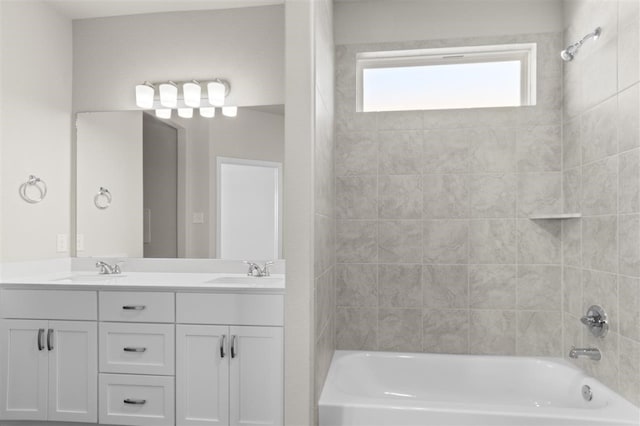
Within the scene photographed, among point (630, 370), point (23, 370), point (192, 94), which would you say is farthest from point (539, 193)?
point (23, 370)

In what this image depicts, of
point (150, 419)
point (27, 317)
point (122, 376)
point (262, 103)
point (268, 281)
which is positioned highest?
point (262, 103)

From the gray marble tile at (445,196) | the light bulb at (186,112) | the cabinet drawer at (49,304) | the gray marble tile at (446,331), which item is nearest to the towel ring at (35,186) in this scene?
the cabinet drawer at (49,304)

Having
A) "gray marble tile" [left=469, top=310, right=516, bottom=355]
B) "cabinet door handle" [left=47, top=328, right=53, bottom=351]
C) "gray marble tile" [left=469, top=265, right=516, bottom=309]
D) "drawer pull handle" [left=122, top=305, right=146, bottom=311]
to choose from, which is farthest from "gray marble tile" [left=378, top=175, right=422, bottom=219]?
"cabinet door handle" [left=47, top=328, right=53, bottom=351]

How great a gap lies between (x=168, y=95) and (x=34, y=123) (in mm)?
807

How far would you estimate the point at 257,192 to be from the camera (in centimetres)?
267

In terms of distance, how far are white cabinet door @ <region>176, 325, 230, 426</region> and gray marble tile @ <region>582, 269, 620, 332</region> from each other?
1.77m

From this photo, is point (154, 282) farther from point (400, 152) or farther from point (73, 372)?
point (400, 152)

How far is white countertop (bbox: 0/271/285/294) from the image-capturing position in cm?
205

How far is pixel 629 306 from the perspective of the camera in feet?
5.75

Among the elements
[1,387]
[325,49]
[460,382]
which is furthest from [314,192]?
[1,387]

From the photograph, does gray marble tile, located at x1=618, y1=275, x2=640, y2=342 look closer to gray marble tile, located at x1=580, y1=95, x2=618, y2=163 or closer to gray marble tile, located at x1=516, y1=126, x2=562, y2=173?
gray marble tile, located at x1=580, y1=95, x2=618, y2=163

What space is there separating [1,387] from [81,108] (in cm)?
174

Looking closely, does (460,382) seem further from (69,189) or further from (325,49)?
(69,189)

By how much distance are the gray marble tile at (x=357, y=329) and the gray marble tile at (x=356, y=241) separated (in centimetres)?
31
